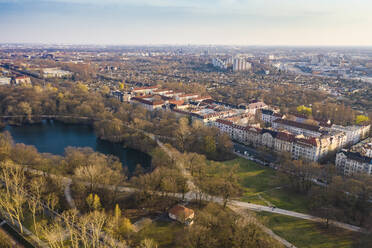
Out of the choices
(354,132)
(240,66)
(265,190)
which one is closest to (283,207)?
(265,190)

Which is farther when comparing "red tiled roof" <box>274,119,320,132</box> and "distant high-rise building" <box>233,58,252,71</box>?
"distant high-rise building" <box>233,58,252,71</box>

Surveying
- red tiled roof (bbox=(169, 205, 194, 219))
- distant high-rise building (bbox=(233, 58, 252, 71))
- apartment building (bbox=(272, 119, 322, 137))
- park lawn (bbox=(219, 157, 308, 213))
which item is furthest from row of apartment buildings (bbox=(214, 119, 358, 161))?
distant high-rise building (bbox=(233, 58, 252, 71))

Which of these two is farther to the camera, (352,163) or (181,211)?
(352,163)

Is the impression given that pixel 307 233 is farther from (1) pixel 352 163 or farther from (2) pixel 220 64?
(2) pixel 220 64

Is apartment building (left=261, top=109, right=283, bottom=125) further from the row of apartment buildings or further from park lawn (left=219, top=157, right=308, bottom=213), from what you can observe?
park lawn (left=219, top=157, right=308, bottom=213)

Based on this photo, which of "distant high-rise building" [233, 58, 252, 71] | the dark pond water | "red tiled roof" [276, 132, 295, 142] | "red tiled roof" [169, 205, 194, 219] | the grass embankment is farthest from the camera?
"distant high-rise building" [233, 58, 252, 71]

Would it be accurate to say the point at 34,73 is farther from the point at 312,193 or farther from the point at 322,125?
the point at 312,193
